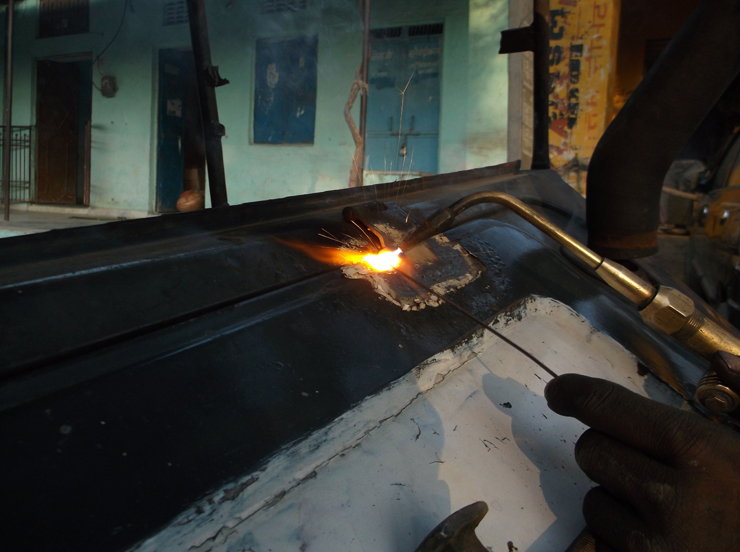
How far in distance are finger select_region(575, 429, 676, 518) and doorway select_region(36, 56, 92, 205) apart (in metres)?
2.93

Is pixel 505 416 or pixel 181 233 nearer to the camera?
pixel 505 416

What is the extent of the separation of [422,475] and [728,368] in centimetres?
66

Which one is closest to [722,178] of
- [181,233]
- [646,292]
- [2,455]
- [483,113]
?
[483,113]

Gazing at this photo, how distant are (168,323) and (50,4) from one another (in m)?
2.75

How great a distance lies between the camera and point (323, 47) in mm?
5656

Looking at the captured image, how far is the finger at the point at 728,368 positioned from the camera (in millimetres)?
903

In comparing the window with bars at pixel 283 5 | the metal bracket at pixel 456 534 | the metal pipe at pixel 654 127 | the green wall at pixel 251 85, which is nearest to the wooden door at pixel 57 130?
the green wall at pixel 251 85

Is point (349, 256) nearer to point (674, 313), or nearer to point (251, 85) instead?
point (674, 313)

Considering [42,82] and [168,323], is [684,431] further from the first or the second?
[42,82]

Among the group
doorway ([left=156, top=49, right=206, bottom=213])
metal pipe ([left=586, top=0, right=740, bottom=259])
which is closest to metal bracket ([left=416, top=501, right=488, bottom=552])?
metal pipe ([left=586, top=0, right=740, bottom=259])

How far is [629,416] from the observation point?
731mm

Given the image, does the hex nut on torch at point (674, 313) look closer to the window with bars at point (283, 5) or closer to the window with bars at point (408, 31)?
the window with bars at point (283, 5)

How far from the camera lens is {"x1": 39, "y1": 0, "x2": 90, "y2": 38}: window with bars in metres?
2.49

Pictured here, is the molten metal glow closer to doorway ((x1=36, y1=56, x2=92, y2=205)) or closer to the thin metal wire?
the thin metal wire
